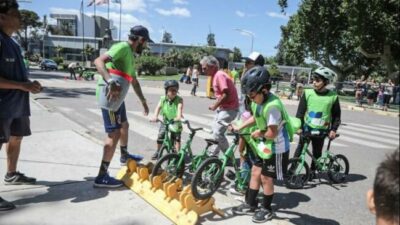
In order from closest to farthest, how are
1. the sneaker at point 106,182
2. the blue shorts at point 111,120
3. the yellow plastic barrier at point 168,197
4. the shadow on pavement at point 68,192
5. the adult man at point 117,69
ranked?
1. the yellow plastic barrier at point 168,197
2. the shadow on pavement at point 68,192
3. the adult man at point 117,69
4. the blue shorts at point 111,120
5. the sneaker at point 106,182

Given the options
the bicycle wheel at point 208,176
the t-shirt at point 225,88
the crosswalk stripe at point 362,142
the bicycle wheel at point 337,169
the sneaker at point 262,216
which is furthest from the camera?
the crosswalk stripe at point 362,142

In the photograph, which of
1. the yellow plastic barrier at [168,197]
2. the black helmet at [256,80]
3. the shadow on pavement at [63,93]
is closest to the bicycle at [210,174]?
the yellow plastic barrier at [168,197]

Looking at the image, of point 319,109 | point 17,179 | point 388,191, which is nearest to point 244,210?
point 319,109

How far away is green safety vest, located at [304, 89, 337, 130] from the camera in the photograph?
18.9 ft

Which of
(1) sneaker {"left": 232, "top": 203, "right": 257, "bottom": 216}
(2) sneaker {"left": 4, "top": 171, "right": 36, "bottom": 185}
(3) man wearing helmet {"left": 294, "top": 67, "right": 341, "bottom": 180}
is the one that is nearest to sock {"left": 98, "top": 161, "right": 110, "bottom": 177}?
(2) sneaker {"left": 4, "top": 171, "right": 36, "bottom": 185}

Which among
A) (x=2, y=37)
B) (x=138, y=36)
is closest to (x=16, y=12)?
(x=2, y=37)

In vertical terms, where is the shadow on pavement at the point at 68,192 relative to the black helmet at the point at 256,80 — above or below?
below

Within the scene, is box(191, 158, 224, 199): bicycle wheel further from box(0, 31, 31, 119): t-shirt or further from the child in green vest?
box(0, 31, 31, 119): t-shirt

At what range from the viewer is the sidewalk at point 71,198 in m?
3.94

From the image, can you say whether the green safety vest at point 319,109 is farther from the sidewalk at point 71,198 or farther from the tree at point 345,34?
the tree at point 345,34

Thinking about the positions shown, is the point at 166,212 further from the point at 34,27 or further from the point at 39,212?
the point at 34,27

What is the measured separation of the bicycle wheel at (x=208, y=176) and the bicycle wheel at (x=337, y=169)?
2314 millimetres

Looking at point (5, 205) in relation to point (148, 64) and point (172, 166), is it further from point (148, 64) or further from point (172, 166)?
point (148, 64)

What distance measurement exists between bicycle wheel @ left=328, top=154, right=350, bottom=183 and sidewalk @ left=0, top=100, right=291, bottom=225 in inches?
76.6
